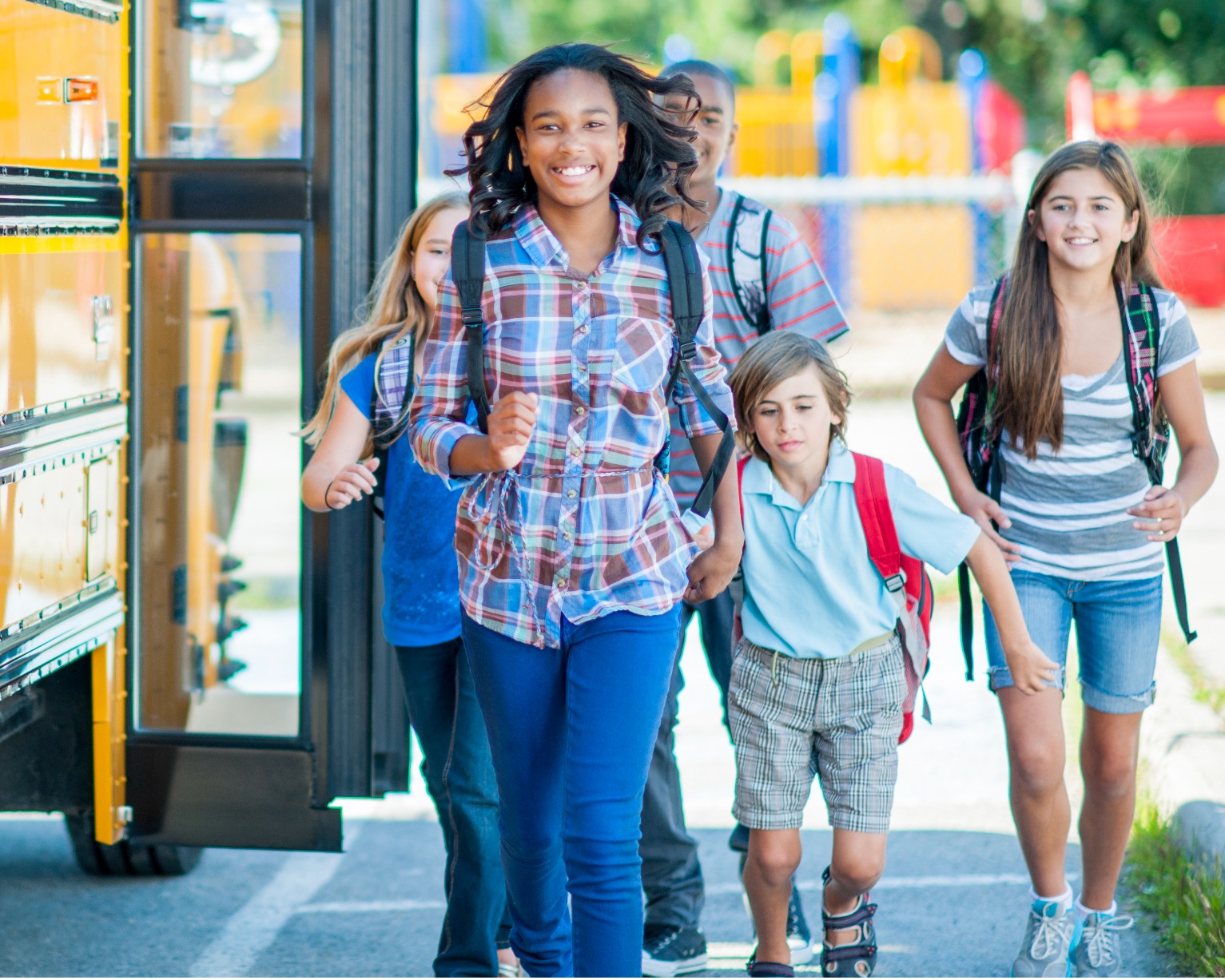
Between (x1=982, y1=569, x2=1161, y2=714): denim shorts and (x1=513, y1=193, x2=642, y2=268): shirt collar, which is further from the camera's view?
(x1=982, y1=569, x2=1161, y2=714): denim shorts

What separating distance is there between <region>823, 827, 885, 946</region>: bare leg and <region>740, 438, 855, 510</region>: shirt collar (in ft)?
2.09

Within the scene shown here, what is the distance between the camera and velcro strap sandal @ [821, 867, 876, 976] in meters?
3.02

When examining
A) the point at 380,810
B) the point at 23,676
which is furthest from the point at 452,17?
the point at 23,676

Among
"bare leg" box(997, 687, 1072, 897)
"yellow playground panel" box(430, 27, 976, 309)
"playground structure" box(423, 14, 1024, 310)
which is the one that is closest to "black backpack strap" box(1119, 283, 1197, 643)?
"bare leg" box(997, 687, 1072, 897)

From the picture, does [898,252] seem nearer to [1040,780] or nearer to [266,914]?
[266,914]

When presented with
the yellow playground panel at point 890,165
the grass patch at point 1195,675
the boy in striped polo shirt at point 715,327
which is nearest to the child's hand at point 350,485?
the boy in striped polo shirt at point 715,327

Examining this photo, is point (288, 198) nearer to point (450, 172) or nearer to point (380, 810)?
point (450, 172)

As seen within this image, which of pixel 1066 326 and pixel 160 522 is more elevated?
pixel 1066 326

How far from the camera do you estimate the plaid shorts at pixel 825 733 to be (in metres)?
2.92

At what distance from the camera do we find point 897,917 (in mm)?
3643

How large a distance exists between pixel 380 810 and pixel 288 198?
1.99 m

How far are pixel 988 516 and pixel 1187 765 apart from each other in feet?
4.39

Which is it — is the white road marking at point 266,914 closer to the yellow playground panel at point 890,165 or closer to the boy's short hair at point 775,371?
the boy's short hair at point 775,371

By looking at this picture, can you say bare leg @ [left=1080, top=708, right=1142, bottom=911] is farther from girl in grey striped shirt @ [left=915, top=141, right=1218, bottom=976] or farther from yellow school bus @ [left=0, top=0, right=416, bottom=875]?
yellow school bus @ [left=0, top=0, right=416, bottom=875]
